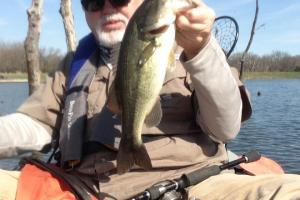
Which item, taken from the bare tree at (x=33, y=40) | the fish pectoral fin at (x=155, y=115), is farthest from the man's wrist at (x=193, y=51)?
the bare tree at (x=33, y=40)

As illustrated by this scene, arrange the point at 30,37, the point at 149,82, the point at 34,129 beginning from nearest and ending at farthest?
the point at 149,82 < the point at 34,129 < the point at 30,37

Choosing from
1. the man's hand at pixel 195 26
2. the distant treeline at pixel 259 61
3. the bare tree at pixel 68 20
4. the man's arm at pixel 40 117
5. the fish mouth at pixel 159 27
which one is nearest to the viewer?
the fish mouth at pixel 159 27

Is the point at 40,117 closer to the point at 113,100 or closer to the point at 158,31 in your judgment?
the point at 113,100

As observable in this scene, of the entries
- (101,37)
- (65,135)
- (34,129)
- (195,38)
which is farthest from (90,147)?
(195,38)

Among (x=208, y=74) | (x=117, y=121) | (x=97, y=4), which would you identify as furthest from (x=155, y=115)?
(x=97, y=4)

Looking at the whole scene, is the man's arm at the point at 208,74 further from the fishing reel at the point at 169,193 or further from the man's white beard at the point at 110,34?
the man's white beard at the point at 110,34

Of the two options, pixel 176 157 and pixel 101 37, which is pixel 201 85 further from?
pixel 101 37
